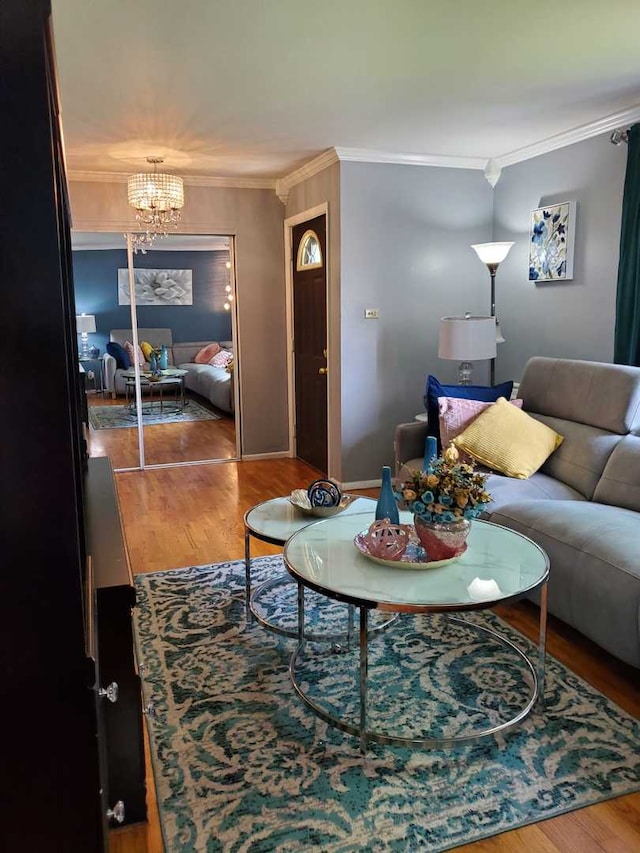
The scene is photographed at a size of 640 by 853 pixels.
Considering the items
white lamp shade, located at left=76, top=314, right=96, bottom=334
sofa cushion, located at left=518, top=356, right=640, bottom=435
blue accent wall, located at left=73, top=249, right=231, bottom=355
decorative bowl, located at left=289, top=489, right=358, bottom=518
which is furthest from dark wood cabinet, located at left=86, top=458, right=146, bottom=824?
white lamp shade, located at left=76, top=314, right=96, bottom=334

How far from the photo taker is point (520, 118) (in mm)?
3889

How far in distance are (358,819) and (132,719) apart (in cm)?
66

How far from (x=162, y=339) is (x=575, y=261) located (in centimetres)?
590

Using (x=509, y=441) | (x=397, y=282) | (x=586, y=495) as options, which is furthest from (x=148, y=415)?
(x=586, y=495)

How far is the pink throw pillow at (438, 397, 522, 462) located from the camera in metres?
3.77

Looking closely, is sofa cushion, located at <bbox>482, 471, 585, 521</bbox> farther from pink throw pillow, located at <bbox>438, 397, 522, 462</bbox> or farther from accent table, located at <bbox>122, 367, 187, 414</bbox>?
accent table, located at <bbox>122, 367, 187, 414</bbox>

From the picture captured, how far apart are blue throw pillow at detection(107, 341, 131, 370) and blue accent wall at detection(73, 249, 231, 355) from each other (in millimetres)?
647

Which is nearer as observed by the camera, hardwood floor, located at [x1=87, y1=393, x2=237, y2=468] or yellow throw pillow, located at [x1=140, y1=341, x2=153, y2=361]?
hardwood floor, located at [x1=87, y1=393, x2=237, y2=468]

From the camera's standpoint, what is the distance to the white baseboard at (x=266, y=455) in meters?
6.05

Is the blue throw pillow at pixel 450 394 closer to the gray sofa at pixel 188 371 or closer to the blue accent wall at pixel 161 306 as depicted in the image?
the gray sofa at pixel 188 371

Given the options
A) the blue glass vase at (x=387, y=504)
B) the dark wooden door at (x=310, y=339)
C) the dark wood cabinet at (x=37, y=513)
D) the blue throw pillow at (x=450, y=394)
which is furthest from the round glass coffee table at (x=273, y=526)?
the dark wooden door at (x=310, y=339)

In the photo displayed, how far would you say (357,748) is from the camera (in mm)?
2078

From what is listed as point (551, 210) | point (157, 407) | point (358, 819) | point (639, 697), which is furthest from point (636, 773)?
point (157, 407)

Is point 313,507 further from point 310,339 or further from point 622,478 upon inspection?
point 310,339
